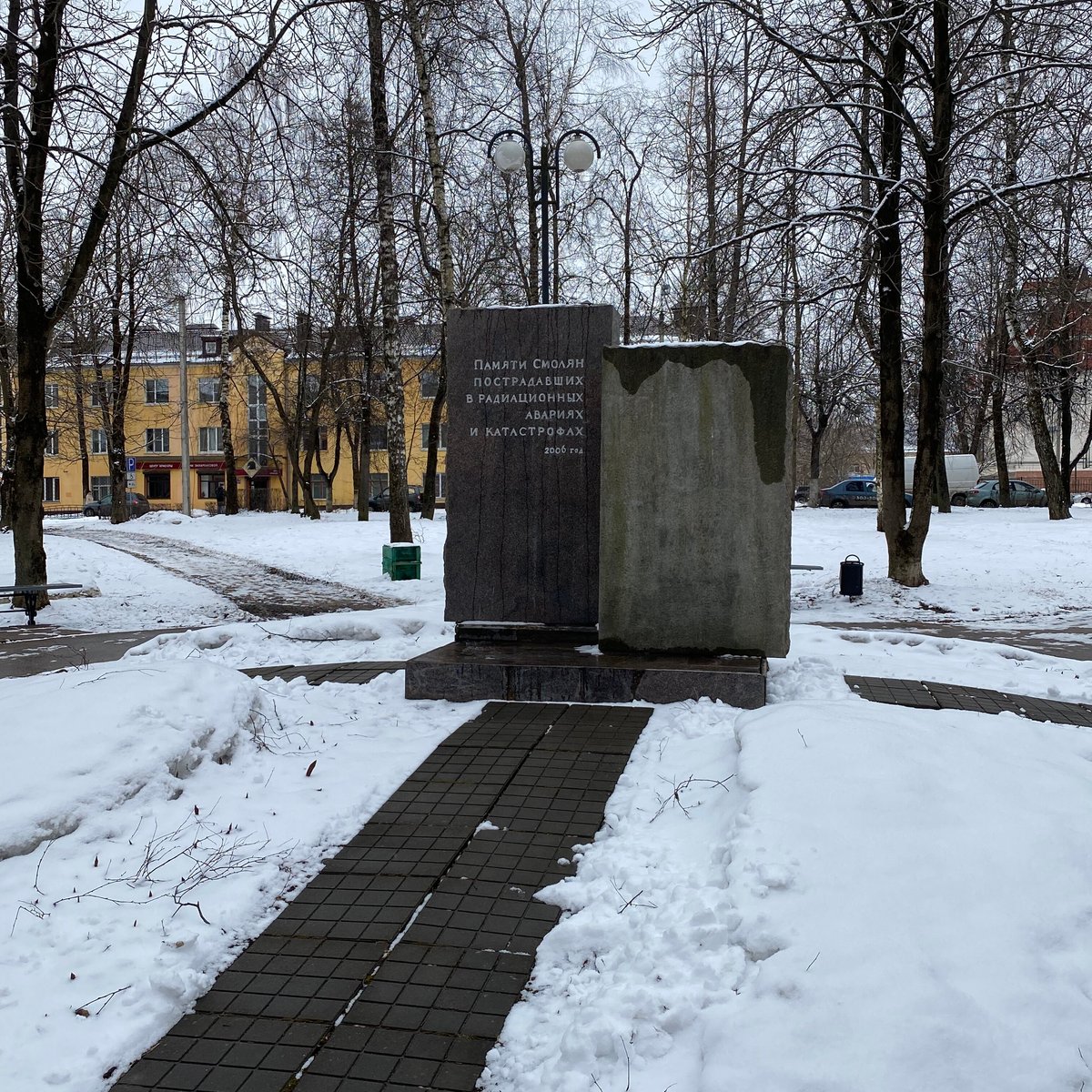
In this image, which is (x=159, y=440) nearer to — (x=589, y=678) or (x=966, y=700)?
(x=589, y=678)

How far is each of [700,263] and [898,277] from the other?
263 centimetres

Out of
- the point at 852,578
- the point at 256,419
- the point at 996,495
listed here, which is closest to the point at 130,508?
the point at 256,419

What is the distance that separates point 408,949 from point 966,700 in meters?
4.52

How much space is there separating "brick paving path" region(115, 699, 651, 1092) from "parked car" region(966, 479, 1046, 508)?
40.5m

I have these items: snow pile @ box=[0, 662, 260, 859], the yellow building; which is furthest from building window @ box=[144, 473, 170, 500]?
snow pile @ box=[0, 662, 260, 859]

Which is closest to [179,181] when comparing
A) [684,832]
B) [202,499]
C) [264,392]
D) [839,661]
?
[839,661]

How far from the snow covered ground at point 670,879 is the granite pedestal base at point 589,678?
0.20 meters

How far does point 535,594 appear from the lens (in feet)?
Result: 25.9

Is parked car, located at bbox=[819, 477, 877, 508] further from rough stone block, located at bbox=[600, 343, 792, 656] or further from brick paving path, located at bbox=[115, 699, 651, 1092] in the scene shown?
brick paving path, located at bbox=[115, 699, 651, 1092]

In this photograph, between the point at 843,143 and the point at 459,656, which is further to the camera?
the point at 843,143

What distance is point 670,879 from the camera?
13.0 feet

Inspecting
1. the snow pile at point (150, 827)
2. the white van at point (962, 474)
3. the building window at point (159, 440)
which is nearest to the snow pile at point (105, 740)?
the snow pile at point (150, 827)

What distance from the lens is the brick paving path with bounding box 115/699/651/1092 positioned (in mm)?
2914

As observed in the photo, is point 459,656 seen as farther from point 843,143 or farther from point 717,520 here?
point 843,143
